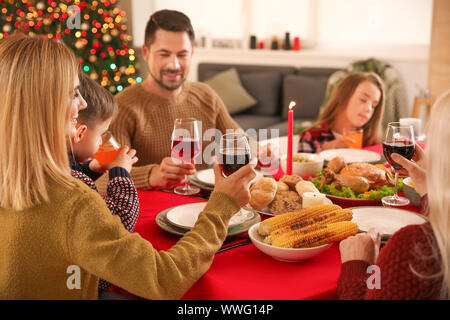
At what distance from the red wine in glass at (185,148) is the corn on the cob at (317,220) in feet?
1.98

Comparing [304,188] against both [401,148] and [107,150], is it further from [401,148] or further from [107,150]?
[107,150]

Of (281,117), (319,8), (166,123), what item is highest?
(319,8)

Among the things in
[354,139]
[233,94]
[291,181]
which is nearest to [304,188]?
[291,181]

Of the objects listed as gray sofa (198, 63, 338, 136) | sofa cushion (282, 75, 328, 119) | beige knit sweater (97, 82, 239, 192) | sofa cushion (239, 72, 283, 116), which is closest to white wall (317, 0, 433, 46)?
gray sofa (198, 63, 338, 136)

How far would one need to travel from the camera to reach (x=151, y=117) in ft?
8.35

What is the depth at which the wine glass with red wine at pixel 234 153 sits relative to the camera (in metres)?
1.35

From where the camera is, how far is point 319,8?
5.48 m

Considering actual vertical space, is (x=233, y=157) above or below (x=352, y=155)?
above

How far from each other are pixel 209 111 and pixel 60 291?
5.75 ft

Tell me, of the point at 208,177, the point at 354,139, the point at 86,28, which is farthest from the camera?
the point at 86,28

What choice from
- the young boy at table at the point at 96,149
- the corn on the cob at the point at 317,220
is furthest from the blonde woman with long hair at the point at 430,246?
the young boy at table at the point at 96,149

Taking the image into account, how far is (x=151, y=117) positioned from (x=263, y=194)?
3.96ft
